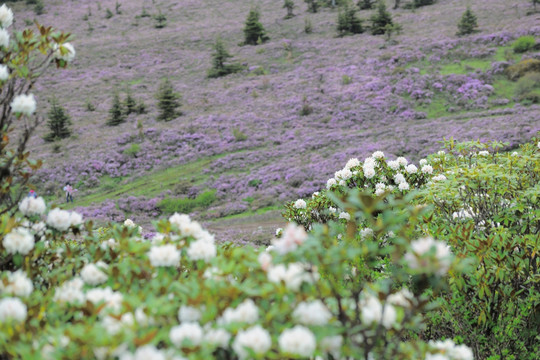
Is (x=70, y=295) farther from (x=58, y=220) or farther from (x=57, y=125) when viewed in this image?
(x=57, y=125)

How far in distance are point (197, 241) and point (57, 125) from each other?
2469cm

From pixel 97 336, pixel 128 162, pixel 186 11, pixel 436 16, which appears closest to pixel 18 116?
pixel 97 336

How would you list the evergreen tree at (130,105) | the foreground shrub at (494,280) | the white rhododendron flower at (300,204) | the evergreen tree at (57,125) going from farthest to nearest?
the evergreen tree at (130,105)
the evergreen tree at (57,125)
the white rhododendron flower at (300,204)
the foreground shrub at (494,280)

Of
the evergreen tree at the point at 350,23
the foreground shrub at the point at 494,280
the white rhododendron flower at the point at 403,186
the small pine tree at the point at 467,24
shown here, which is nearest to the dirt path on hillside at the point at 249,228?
the white rhododendron flower at the point at 403,186

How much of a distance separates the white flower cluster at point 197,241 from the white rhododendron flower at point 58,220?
0.67m

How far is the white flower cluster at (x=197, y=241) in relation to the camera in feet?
6.05

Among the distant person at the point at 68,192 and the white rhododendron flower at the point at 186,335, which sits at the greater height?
the white rhododendron flower at the point at 186,335

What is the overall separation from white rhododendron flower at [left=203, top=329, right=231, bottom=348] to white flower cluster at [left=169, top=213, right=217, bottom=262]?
504mm

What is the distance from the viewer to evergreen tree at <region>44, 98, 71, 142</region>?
22709 mm

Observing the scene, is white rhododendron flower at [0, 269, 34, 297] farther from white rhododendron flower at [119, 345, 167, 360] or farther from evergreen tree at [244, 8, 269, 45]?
evergreen tree at [244, 8, 269, 45]

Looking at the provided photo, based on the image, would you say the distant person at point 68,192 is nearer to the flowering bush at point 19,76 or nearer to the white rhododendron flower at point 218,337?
the flowering bush at point 19,76

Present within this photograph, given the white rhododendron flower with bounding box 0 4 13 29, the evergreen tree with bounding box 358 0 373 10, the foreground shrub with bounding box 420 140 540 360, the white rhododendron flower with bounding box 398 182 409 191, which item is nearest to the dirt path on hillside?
the white rhododendron flower with bounding box 398 182 409 191

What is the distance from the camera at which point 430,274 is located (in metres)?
1.52

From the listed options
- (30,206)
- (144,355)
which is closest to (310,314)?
(144,355)
